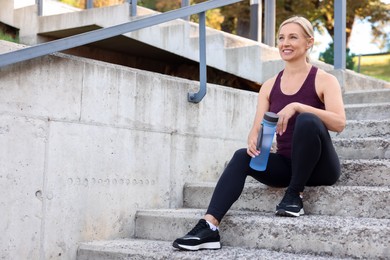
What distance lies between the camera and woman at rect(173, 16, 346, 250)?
280cm

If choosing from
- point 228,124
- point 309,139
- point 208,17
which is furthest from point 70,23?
point 208,17

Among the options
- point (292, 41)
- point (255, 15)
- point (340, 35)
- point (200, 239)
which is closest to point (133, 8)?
point (255, 15)

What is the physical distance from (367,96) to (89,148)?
233 centimetres

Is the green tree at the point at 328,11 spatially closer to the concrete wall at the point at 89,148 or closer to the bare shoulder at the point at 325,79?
the concrete wall at the point at 89,148

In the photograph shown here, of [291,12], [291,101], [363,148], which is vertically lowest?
[363,148]

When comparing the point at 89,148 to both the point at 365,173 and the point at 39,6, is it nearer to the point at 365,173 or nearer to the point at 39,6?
the point at 365,173

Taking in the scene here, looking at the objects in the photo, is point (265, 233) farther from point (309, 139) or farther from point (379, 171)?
point (379, 171)

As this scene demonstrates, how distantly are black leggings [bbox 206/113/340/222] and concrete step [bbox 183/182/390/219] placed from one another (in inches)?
3.2

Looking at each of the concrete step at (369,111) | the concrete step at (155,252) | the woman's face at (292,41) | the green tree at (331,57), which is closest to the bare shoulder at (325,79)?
the woman's face at (292,41)

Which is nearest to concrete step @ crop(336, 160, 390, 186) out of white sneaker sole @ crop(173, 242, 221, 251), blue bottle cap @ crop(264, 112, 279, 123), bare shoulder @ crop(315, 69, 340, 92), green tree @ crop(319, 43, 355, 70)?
bare shoulder @ crop(315, 69, 340, 92)

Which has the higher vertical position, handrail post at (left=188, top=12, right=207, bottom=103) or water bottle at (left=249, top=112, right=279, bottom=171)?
handrail post at (left=188, top=12, right=207, bottom=103)

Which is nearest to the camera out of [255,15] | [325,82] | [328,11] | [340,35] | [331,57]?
[325,82]

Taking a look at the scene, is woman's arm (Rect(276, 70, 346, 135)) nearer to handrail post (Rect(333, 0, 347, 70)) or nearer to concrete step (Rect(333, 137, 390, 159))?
concrete step (Rect(333, 137, 390, 159))

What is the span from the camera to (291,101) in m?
3.07
